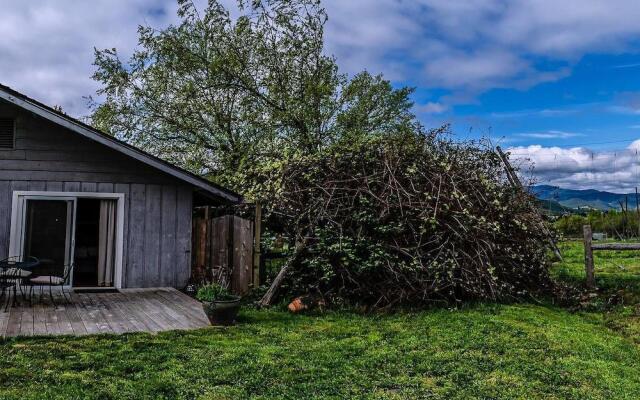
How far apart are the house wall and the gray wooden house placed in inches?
0.7

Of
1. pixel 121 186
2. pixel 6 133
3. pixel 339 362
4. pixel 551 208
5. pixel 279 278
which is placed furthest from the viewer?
pixel 551 208

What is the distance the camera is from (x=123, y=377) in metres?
4.68

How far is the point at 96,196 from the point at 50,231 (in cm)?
107

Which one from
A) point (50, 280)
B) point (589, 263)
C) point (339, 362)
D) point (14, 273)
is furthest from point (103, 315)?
point (589, 263)

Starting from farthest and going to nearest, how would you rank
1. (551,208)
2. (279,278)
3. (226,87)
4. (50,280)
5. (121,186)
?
(226,87), (551,208), (121,186), (279,278), (50,280)

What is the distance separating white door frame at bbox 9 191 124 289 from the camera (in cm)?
945

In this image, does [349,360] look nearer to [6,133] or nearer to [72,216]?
[72,216]

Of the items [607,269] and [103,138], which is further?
[607,269]

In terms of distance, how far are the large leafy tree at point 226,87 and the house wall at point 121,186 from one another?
4131mm

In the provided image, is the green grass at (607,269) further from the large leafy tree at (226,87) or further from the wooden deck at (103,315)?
the wooden deck at (103,315)

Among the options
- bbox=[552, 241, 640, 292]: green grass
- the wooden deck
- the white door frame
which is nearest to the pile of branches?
bbox=[552, 241, 640, 292]: green grass

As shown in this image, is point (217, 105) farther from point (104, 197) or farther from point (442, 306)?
point (442, 306)

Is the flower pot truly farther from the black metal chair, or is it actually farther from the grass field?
the black metal chair

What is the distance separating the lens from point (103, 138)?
30.2ft
